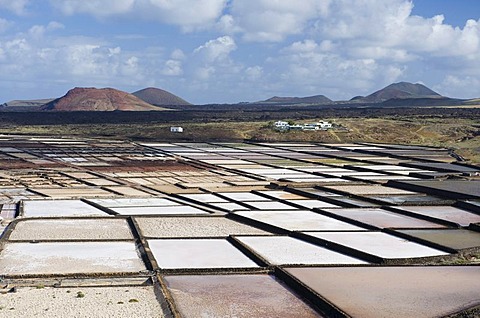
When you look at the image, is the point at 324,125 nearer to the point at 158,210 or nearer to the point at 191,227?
the point at 158,210

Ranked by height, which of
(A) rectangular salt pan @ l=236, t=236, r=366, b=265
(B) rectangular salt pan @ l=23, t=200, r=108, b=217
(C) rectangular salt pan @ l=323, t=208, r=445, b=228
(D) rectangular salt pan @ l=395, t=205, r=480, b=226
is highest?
(D) rectangular salt pan @ l=395, t=205, r=480, b=226

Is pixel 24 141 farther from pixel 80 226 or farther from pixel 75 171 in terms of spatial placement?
pixel 80 226

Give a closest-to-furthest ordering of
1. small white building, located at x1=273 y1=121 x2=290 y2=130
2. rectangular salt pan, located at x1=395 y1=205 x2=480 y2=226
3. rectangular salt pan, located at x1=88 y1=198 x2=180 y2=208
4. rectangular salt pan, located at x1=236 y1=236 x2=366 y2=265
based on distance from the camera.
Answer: rectangular salt pan, located at x1=236 y1=236 x2=366 y2=265, rectangular salt pan, located at x1=395 y1=205 x2=480 y2=226, rectangular salt pan, located at x1=88 y1=198 x2=180 y2=208, small white building, located at x1=273 y1=121 x2=290 y2=130

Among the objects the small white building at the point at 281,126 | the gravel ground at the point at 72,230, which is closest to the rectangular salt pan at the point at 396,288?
the gravel ground at the point at 72,230

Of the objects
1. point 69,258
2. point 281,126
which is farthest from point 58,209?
point 281,126

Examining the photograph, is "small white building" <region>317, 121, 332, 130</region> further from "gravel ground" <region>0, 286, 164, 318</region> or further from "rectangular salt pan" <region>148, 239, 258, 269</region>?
"gravel ground" <region>0, 286, 164, 318</region>

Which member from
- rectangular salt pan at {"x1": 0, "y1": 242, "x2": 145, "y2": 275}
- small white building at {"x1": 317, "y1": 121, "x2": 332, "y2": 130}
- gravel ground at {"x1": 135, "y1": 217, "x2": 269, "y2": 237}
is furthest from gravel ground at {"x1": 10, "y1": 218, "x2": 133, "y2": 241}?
small white building at {"x1": 317, "y1": 121, "x2": 332, "y2": 130}
